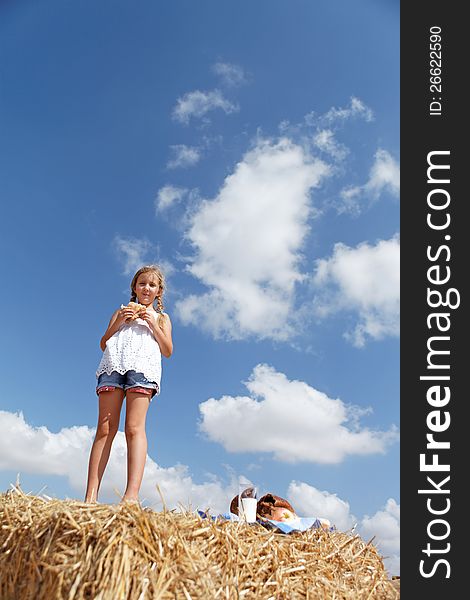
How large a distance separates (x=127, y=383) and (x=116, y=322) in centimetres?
52

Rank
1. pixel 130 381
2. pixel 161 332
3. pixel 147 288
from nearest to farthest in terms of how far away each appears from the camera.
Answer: pixel 130 381 → pixel 161 332 → pixel 147 288

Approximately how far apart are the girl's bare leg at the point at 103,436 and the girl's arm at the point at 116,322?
0.47 m

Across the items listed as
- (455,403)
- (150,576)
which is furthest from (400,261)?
(150,576)

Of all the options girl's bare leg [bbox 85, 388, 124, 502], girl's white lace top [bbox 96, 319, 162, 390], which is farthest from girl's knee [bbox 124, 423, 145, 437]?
girl's white lace top [bbox 96, 319, 162, 390]

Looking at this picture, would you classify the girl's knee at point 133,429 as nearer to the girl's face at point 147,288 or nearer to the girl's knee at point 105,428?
the girl's knee at point 105,428

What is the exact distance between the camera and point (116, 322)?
456 centimetres

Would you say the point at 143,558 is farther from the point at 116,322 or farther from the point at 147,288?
the point at 147,288

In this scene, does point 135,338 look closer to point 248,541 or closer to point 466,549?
point 248,541

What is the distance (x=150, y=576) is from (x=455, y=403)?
1873 millimetres

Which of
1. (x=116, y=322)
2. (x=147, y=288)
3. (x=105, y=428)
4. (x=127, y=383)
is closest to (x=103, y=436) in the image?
(x=105, y=428)

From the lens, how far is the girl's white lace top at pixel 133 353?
14.1 feet

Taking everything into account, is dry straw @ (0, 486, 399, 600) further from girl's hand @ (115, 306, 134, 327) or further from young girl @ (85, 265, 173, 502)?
girl's hand @ (115, 306, 134, 327)

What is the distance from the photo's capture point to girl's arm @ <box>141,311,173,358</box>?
453 centimetres

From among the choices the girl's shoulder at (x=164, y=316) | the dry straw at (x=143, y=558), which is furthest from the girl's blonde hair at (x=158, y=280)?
the dry straw at (x=143, y=558)
